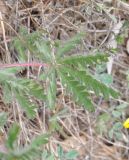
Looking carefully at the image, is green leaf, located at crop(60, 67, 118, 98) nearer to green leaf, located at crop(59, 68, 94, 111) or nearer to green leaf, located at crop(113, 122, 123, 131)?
green leaf, located at crop(59, 68, 94, 111)

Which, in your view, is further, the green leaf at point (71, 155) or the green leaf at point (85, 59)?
the green leaf at point (71, 155)

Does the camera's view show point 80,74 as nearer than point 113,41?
Yes

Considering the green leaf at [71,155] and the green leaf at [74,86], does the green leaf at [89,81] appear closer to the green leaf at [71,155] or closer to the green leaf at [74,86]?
the green leaf at [74,86]

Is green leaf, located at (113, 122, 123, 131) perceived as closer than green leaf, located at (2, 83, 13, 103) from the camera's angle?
No

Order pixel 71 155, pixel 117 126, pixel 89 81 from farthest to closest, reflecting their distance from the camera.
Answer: pixel 117 126
pixel 71 155
pixel 89 81

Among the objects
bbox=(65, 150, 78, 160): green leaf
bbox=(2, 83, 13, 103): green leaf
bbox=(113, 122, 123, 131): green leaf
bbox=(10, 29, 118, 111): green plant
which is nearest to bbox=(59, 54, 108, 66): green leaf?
bbox=(10, 29, 118, 111): green plant

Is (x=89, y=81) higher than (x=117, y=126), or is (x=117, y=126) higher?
(x=89, y=81)

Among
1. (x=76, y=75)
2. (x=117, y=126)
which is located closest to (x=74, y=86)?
(x=76, y=75)

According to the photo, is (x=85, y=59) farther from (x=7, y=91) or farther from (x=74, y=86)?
(x=7, y=91)

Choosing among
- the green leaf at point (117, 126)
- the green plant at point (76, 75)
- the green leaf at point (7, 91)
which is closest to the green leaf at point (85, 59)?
the green plant at point (76, 75)

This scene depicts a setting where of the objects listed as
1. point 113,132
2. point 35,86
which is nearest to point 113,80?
point 113,132

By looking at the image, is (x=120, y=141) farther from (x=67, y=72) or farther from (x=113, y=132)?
(x=67, y=72)
